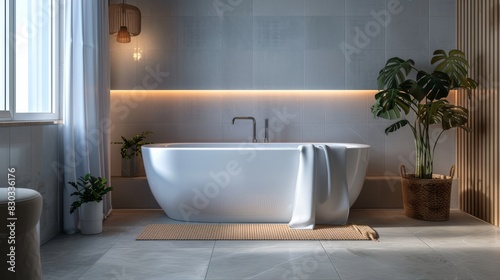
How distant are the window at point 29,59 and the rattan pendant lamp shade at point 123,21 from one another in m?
0.82

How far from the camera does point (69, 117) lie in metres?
3.63

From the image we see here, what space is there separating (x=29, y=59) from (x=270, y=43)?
7.53 ft

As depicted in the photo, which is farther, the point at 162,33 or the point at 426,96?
the point at 162,33

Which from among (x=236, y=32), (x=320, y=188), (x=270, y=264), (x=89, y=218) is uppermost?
(x=236, y=32)

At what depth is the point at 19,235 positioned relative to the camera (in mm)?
1984

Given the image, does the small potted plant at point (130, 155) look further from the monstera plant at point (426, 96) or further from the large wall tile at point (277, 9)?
the monstera plant at point (426, 96)

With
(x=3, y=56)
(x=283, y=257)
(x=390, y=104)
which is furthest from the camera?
(x=390, y=104)

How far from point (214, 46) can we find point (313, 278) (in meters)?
2.87

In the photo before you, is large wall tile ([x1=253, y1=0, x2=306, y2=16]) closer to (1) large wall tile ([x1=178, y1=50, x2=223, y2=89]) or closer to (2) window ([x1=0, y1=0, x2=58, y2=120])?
(1) large wall tile ([x1=178, y1=50, x2=223, y2=89])

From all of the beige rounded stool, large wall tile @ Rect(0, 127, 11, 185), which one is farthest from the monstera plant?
the beige rounded stool

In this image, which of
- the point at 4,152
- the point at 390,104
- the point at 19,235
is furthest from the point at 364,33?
the point at 19,235

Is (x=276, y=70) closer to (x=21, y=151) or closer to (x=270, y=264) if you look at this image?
(x=270, y=264)

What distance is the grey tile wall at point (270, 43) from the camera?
479cm

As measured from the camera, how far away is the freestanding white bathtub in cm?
379
